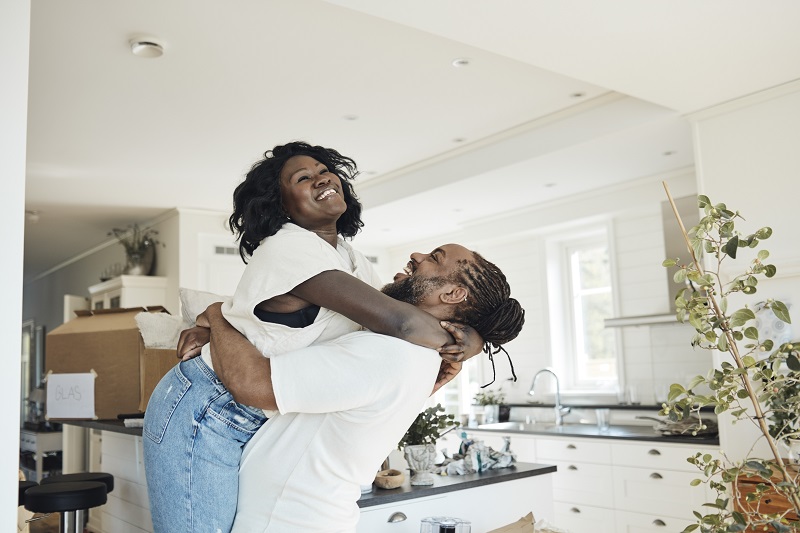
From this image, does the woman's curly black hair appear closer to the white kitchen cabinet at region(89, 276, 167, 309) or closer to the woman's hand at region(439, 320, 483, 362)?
the woman's hand at region(439, 320, 483, 362)

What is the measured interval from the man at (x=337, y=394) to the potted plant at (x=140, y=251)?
19.4 feet

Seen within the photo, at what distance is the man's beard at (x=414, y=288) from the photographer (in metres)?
1.43

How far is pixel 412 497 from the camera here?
102 inches

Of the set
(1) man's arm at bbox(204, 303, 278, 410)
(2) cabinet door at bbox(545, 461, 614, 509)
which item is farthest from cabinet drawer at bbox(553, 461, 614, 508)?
(1) man's arm at bbox(204, 303, 278, 410)

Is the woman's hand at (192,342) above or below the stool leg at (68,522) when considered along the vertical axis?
above

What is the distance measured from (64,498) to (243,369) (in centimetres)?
185

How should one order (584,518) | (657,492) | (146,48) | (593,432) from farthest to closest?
1. (593,432)
2. (584,518)
3. (657,492)
4. (146,48)

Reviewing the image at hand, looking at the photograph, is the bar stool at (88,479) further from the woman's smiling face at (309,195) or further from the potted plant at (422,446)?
the woman's smiling face at (309,195)

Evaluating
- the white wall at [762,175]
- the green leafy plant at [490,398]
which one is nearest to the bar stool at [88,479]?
the white wall at [762,175]

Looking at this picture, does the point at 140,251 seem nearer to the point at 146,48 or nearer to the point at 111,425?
the point at 146,48

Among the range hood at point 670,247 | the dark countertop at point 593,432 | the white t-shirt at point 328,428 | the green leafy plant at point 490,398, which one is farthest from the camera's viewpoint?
the green leafy plant at point 490,398

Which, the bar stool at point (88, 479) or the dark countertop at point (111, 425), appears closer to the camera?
the dark countertop at point (111, 425)

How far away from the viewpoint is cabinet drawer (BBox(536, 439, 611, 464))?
15.0 ft

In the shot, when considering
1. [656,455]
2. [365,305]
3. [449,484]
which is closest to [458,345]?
[365,305]
